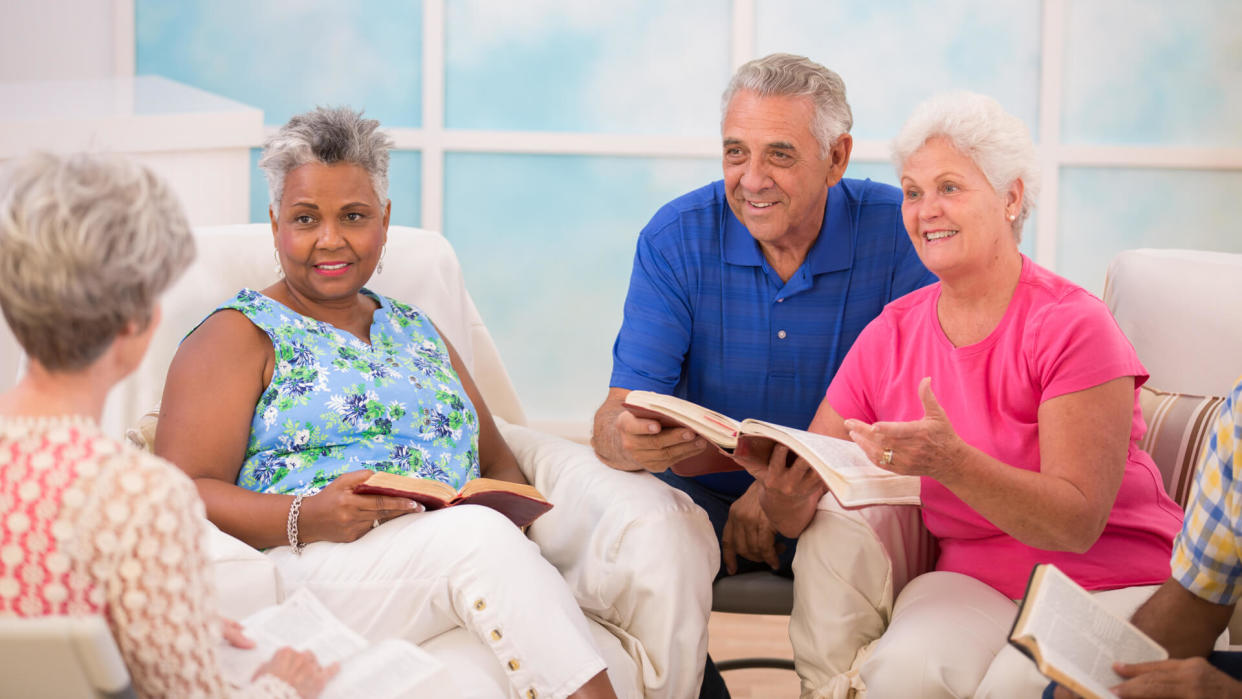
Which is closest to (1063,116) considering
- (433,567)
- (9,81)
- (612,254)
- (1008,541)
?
(612,254)

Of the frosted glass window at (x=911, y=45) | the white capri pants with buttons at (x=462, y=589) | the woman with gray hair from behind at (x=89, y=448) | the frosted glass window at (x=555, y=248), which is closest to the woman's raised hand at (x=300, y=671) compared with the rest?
the woman with gray hair from behind at (x=89, y=448)

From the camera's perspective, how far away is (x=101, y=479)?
3.23 feet

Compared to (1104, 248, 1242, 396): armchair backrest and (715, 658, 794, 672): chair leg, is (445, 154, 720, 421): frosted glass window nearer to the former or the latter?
(715, 658, 794, 672): chair leg

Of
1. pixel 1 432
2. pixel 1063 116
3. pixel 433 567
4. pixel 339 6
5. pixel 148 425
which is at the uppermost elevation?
pixel 339 6

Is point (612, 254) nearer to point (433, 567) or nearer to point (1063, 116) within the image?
point (1063, 116)

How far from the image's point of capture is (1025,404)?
1.70 metres

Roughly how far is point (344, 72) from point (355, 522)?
9.73 feet

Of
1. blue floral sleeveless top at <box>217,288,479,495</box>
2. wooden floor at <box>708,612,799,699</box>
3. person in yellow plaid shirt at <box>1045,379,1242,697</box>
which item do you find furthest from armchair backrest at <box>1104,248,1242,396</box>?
blue floral sleeveless top at <box>217,288,479,495</box>

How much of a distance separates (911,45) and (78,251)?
3.71 metres

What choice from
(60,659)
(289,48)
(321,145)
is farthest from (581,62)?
(60,659)

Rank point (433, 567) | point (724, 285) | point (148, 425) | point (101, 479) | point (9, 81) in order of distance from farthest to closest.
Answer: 1. point (9, 81)
2. point (724, 285)
3. point (148, 425)
4. point (433, 567)
5. point (101, 479)

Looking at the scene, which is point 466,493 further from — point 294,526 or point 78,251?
point 78,251

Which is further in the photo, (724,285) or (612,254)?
(612,254)

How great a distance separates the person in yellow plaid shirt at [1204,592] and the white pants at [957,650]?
9 centimetres
